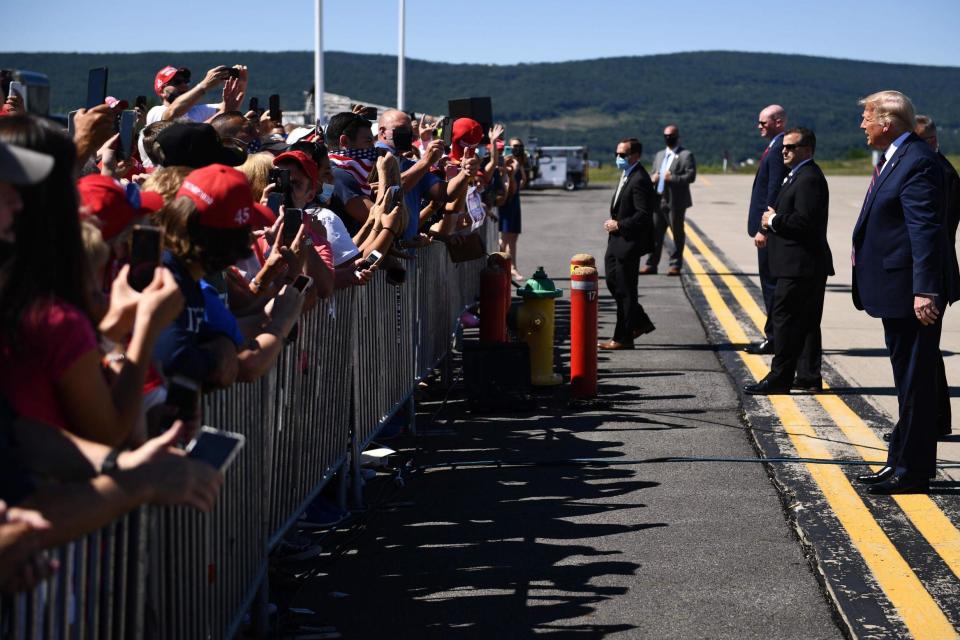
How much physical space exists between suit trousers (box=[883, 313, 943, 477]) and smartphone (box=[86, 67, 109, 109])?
170 inches

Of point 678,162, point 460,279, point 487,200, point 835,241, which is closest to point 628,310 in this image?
point 460,279

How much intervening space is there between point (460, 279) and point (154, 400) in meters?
8.21

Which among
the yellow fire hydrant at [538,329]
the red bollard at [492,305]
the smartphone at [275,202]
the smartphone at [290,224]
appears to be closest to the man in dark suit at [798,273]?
the yellow fire hydrant at [538,329]

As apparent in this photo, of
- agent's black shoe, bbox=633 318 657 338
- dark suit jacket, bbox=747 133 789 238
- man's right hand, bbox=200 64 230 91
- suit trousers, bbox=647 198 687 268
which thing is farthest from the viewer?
suit trousers, bbox=647 198 687 268

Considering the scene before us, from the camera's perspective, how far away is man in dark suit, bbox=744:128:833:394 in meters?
9.66

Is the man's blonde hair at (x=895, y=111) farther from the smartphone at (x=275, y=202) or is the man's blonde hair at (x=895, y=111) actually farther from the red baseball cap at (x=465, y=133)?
the red baseball cap at (x=465, y=133)

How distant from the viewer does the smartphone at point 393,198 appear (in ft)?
24.7

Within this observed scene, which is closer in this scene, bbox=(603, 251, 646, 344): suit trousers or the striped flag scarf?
the striped flag scarf

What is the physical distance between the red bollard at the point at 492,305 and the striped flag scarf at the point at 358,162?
92.5 inches

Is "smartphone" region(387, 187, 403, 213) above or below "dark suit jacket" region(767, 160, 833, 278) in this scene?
above

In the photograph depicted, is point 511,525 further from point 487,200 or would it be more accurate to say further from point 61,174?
point 487,200

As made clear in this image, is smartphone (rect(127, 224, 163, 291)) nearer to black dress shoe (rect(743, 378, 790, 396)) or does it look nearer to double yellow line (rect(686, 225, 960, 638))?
double yellow line (rect(686, 225, 960, 638))

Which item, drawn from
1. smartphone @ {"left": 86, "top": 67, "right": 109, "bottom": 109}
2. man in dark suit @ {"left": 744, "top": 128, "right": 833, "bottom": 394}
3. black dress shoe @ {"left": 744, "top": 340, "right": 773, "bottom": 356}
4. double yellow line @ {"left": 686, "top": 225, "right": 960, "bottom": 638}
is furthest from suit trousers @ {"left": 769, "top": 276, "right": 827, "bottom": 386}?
smartphone @ {"left": 86, "top": 67, "right": 109, "bottom": 109}

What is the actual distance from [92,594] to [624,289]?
927 centimetres
